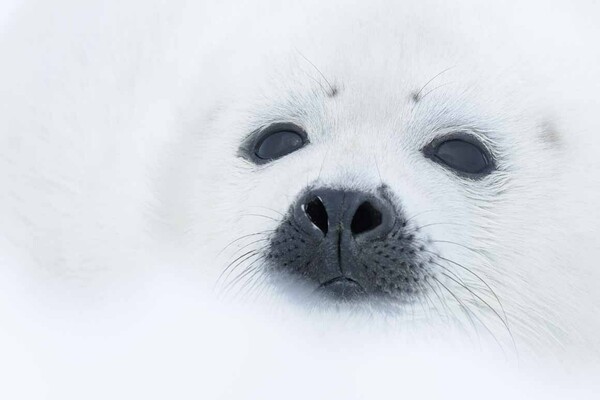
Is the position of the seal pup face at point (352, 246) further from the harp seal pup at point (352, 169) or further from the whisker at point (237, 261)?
the whisker at point (237, 261)

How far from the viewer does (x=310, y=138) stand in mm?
4488

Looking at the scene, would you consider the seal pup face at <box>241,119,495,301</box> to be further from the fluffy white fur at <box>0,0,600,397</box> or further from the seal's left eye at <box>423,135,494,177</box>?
the seal's left eye at <box>423,135,494,177</box>

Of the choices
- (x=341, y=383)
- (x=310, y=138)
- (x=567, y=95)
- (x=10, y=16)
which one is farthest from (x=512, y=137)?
(x=10, y=16)

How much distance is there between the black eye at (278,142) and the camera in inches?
179

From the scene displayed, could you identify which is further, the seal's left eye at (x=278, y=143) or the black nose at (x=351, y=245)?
the seal's left eye at (x=278, y=143)

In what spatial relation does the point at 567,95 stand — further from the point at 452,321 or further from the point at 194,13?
the point at 194,13

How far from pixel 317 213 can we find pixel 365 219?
0.16 m

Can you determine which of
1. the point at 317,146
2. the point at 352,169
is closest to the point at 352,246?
the point at 352,169

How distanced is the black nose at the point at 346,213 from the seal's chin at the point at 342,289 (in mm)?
171

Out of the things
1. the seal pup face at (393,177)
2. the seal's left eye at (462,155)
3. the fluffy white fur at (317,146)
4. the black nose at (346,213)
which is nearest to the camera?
the black nose at (346,213)

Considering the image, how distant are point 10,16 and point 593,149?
3106 millimetres

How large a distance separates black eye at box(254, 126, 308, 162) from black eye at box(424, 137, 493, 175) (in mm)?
510


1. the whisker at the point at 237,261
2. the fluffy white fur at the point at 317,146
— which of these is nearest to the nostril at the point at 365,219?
the fluffy white fur at the point at 317,146

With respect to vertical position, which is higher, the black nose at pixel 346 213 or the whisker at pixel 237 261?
the whisker at pixel 237 261
